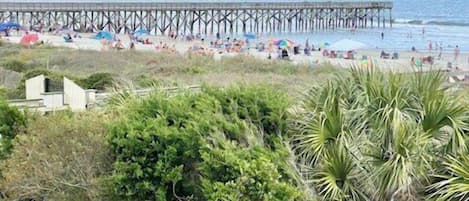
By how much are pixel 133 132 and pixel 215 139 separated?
91cm

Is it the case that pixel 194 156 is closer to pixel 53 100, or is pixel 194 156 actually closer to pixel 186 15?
pixel 53 100

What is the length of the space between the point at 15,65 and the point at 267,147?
22.3m

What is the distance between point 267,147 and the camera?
9.07 m

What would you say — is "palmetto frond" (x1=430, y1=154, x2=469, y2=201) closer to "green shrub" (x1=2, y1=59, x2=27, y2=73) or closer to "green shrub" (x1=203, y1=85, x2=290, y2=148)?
"green shrub" (x1=203, y1=85, x2=290, y2=148)

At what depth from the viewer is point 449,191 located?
8031 millimetres

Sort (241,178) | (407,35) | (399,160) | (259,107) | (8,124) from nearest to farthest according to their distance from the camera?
(241,178)
(399,160)
(259,107)
(8,124)
(407,35)

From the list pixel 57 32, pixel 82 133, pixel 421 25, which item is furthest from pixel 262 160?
pixel 421 25

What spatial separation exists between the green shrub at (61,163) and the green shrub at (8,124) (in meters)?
0.74

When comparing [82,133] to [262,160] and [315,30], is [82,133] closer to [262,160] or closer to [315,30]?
[262,160]

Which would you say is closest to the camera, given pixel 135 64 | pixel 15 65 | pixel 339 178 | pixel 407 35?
pixel 339 178

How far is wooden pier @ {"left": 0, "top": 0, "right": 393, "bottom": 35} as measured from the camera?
6556 centimetres

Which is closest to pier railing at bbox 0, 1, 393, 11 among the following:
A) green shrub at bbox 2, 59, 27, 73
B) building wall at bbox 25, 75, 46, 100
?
A: green shrub at bbox 2, 59, 27, 73

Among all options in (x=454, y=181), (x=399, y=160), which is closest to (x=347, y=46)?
(x=399, y=160)

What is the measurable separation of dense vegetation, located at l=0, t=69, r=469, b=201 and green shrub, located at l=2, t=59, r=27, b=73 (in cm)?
2020
